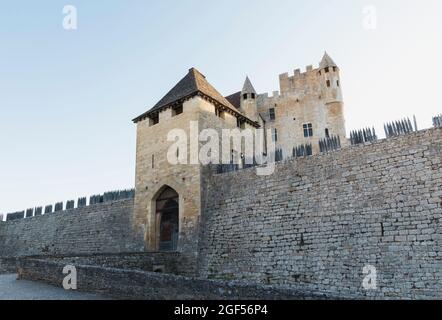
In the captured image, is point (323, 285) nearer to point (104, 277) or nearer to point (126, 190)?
point (104, 277)

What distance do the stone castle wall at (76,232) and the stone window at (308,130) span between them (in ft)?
48.3

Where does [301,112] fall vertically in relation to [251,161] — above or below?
above

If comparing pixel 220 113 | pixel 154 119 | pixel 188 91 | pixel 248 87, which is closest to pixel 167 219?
pixel 154 119

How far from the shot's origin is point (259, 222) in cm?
1282

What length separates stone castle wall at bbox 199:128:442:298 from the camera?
9.20m

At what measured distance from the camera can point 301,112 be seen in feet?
84.8

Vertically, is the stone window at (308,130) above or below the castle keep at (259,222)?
above

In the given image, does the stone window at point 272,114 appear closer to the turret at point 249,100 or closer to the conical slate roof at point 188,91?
the turret at point 249,100

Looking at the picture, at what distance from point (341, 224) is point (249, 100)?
17.5m

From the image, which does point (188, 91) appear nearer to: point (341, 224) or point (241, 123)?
point (241, 123)

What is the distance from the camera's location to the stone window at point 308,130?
25.2 m

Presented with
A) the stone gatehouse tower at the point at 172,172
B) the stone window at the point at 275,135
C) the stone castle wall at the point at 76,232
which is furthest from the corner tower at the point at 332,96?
the stone castle wall at the point at 76,232
